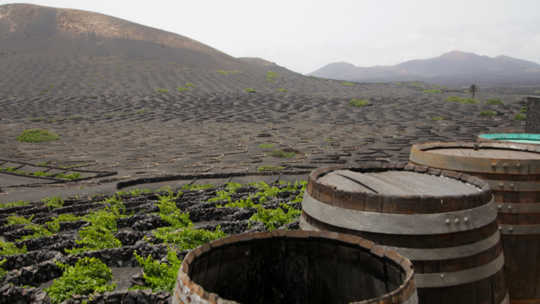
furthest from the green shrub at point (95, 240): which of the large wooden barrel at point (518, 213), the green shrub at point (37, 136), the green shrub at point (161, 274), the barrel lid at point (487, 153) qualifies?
the green shrub at point (37, 136)

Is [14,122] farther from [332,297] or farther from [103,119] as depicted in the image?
[332,297]

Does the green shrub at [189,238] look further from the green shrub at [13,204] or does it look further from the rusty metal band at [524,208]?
the green shrub at [13,204]

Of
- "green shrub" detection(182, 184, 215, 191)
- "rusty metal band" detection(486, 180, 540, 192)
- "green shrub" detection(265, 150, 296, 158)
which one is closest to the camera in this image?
"rusty metal band" detection(486, 180, 540, 192)

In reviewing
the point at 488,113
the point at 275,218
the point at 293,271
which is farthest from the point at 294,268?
the point at 488,113

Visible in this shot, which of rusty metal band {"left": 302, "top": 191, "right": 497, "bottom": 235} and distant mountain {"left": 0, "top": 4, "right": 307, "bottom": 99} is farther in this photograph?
distant mountain {"left": 0, "top": 4, "right": 307, "bottom": 99}

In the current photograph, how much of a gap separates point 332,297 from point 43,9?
325ft

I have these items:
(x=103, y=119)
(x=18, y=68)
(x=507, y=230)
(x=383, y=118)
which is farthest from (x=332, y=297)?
(x=18, y=68)

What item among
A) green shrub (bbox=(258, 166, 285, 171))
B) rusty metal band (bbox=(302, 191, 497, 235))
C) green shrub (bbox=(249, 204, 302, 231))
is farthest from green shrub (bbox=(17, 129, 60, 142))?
rusty metal band (bbox=(302, 191, 497, 235))

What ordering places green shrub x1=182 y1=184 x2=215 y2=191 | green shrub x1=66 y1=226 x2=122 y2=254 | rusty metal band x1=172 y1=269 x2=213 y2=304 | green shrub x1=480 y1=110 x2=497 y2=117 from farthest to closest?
green shrub x1=480 y1=110 x2=497 y2=117
green shrub x1=182 y1=184 x2=215 y2=191
green shrub x1=66 y1=226 x2=122 y2=254
rusty metal band x1=172 y1=269 x2=213 y2=304

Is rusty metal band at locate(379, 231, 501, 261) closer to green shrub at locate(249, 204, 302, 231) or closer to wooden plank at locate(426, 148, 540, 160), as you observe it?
wooden plank at locate(426, 148, 540, 160)

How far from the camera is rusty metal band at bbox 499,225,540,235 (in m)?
3.52

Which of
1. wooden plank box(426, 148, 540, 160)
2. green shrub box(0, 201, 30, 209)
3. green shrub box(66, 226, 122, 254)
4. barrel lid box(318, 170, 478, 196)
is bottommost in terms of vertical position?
green shrub box(0, 201, 30, 209)

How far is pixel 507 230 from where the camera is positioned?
3.55 metres

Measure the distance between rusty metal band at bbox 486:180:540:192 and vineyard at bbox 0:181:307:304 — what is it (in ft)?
10.6
